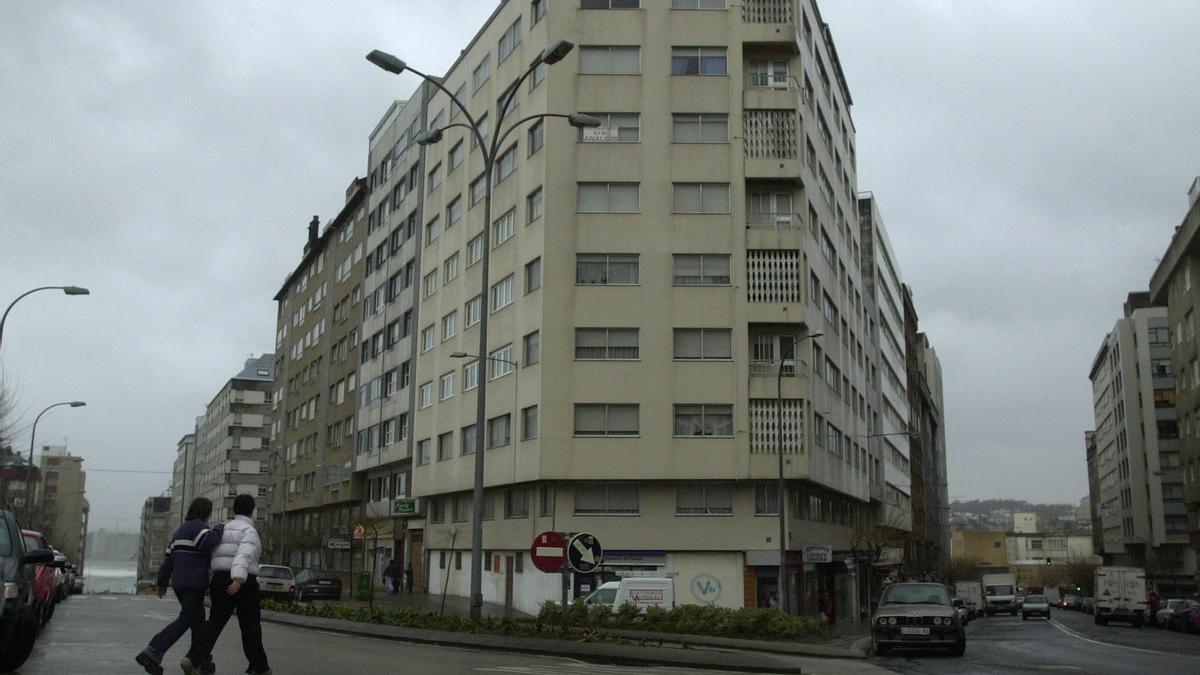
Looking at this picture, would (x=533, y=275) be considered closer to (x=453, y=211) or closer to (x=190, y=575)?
(x=453, y=211)

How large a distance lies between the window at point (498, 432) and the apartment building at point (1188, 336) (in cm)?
4089

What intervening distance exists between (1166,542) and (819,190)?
2544 inches

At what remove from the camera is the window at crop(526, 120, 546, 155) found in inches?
1686

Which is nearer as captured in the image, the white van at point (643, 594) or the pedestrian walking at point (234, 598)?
the pedestrian walking at point (234, 598)

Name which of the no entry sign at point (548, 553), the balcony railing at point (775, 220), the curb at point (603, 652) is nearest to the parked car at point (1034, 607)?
the balcony railing at point (775, 220)

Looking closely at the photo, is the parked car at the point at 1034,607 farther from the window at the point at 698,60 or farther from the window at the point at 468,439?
the window at the point at 698,60

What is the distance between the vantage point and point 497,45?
49125 mm

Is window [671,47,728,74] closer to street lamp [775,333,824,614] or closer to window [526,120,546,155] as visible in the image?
window [526,120,546,155]

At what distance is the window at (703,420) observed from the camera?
39438mm

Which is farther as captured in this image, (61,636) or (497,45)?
(497,45)

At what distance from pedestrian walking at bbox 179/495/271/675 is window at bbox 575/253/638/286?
101 ft

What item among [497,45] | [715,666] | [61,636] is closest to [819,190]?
[497,45]

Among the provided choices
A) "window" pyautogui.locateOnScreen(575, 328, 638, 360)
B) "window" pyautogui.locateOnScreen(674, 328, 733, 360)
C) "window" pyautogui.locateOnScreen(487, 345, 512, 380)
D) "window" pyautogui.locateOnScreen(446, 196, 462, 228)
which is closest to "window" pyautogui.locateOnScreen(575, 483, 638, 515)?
"window" pyautogui.locateOnScreen(575, 328, 638, 360)

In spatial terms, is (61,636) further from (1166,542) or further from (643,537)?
(1166,542)
